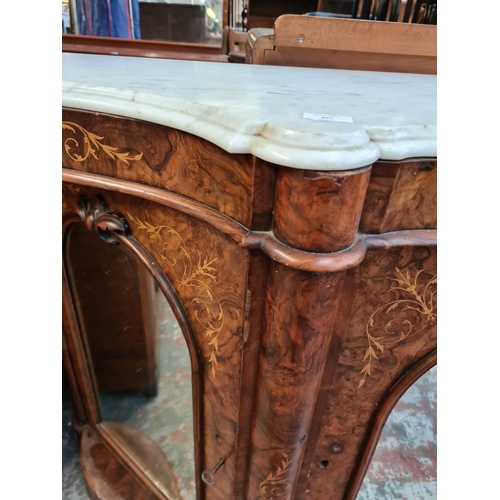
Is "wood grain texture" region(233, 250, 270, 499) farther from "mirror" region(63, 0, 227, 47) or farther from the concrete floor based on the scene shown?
"mirror" region(63, 0, 227, 47)

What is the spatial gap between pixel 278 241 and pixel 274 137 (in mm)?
100

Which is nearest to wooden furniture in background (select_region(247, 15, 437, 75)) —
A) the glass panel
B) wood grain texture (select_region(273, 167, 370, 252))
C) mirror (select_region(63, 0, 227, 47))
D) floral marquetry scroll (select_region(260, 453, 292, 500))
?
wood grain texture (select_region(273, 167, 370, 252))

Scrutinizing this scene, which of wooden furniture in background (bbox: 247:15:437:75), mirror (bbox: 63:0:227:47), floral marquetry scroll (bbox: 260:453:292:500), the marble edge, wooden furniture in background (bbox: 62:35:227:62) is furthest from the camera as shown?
mirror (bbox: 63:0:227:47)

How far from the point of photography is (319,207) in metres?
0.34

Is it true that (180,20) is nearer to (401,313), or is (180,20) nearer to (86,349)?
(86,349)

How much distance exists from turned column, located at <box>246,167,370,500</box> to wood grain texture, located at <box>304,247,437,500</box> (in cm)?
3

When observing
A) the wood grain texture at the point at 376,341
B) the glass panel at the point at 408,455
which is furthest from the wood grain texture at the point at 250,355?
the glass panel at the point at 408,455

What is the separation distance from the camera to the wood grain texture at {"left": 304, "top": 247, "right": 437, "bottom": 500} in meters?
0.42

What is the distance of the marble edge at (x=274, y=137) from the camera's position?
1.04 feet

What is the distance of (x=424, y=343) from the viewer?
487mm

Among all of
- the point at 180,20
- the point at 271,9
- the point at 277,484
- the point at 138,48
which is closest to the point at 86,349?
the point at 277,484

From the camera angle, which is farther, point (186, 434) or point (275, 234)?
point (186, 434)

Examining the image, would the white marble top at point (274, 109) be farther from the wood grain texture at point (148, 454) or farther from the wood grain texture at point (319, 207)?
the wood grain texture at point (148, 454)
